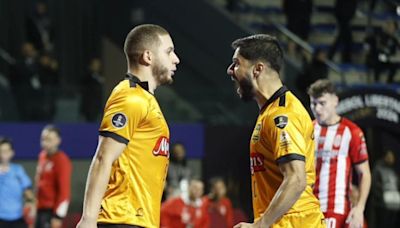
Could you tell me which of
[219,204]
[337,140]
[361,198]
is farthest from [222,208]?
[361,198]

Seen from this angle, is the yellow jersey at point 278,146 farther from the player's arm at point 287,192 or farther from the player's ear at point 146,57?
the player's ear at point 146,57

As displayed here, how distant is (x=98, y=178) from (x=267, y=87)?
4.18ft

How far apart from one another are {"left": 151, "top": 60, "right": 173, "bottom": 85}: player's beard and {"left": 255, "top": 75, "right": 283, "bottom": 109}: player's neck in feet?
1.87

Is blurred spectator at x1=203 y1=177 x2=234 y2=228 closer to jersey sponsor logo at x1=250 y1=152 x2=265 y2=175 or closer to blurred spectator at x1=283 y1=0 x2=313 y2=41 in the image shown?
blurred spectator at x1=283 y1=0 x2=313 y2=41

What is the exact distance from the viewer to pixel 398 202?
15.5 m

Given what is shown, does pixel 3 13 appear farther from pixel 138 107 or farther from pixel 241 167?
pixel 138 107

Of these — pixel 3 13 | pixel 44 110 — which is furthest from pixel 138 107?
pixel 3 13

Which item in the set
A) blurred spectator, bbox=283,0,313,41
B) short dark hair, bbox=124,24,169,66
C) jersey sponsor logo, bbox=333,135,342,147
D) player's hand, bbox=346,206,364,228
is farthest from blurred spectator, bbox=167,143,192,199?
short dark hair, bbox=124,24,169,66

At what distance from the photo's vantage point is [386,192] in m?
15.3

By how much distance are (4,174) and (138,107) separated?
7.18 metres

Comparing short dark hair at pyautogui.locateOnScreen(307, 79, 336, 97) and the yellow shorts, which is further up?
short dark hair at pyautogui.locateOnScreen(307, 79, 336, 97)

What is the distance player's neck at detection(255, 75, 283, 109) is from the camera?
6.29 metres

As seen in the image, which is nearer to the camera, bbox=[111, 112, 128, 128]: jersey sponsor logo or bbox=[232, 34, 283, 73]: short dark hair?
bbox=[111, 112, 128, 128]: jersey sponsor logo

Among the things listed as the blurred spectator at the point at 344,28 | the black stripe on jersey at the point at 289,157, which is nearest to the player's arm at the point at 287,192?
the black stripe on jersey at the point at 289,157
